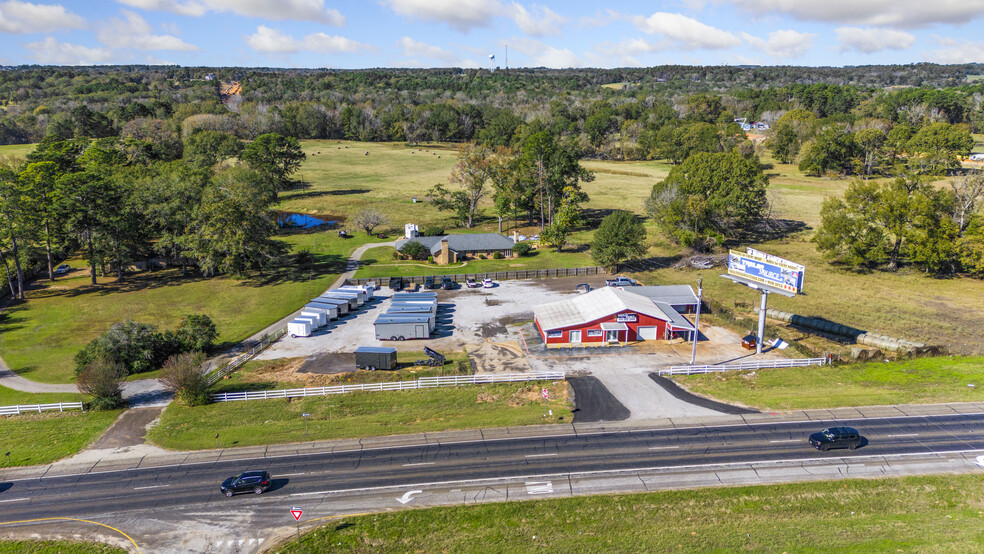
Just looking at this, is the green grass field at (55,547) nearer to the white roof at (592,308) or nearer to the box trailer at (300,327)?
the box trailer at (300,327)

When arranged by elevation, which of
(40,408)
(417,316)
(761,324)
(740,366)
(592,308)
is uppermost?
(592,308)

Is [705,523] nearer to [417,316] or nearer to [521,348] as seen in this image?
[521,348]

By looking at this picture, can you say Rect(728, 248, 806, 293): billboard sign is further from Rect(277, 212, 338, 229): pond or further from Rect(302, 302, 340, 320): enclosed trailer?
Rect(277, 212, 338, 229): pond

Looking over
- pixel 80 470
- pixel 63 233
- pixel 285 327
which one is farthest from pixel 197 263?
pixel 80 470

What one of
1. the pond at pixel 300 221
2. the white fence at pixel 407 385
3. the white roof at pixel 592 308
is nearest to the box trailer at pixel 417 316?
the white fence at pixel 407 385

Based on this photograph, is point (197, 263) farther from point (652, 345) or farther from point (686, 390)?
point (686, 390)

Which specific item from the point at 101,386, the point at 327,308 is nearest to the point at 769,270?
the point at 327,308
